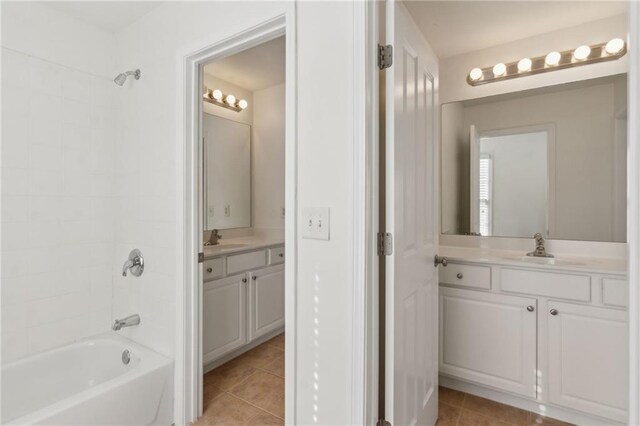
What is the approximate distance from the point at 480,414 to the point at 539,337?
570 mm

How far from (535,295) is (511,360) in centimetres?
42

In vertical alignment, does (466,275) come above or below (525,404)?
above

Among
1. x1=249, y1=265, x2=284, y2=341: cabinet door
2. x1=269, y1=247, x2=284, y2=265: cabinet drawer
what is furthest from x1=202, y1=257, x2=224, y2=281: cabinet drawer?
x1=269, y1=247, x2=284, y2=265: cabinet drawer

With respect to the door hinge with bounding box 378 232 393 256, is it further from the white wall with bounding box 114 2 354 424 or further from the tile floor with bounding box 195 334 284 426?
the tile floor with bounding box 195 334 284 426

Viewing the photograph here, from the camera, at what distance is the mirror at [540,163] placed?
2.10m

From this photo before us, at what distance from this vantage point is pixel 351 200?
4.09 ft

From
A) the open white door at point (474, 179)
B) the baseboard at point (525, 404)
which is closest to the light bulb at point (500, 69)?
the open white door at point (474, 179)

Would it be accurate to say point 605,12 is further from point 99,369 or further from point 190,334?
point 99,369

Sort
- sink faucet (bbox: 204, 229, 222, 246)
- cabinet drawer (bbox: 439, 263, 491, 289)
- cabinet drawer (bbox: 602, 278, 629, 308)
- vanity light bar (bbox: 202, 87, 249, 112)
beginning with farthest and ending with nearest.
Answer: vanity light bar (bbox: 202, 87, 249, 112)
sink faucet (bbox: 204, 229, 222, 246)
cabinet drawer (bbox: 439, 263, 491, 289)
cabinet drawer (bbox: 602, 278, 629, 308)

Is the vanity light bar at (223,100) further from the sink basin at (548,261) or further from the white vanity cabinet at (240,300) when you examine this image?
the sink basin at (548,261)

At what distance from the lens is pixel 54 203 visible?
206 cm

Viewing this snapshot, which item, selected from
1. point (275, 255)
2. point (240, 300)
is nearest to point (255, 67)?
point (275, 255)

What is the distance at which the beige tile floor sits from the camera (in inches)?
75.5

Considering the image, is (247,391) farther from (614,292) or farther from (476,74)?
(476,74)
